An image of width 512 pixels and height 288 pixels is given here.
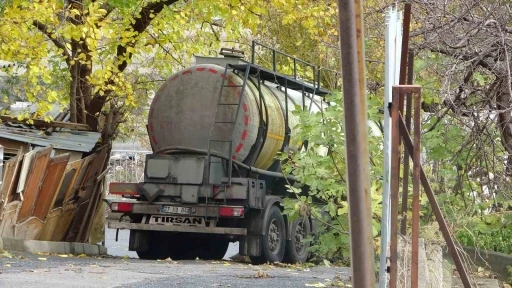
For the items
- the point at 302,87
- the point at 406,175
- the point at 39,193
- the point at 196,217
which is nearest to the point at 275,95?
the point at 302,87

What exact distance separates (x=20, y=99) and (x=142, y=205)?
9.03m

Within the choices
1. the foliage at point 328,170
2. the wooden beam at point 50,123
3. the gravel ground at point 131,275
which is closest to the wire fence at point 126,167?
the wooden beam at point 50,123

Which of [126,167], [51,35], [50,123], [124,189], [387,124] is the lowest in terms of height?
[387,124]

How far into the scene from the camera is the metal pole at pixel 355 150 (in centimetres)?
273

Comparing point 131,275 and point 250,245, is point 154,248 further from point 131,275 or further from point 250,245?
point 131,275

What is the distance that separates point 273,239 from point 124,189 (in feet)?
8.64

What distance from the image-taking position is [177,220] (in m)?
15.6

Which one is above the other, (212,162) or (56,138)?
(56,138)

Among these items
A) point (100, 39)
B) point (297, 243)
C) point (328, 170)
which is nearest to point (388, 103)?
point (328, 170)

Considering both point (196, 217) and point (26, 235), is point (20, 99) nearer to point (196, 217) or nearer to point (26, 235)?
point (26, 235)

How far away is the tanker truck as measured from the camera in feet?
50.6

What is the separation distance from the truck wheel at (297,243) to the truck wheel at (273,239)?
6.9 inches

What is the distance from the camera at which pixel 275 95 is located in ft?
54.8

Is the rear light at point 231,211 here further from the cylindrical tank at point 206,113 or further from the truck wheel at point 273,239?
the cylindrical tank at point 206,113
